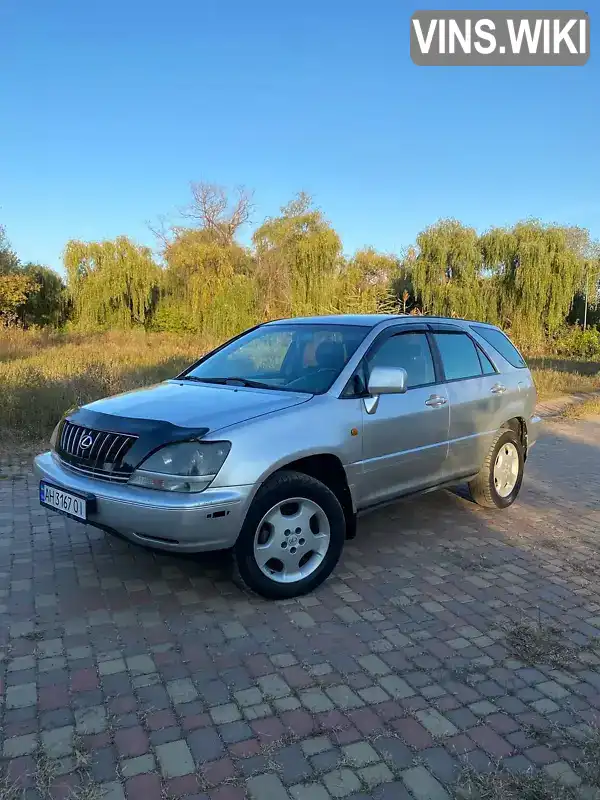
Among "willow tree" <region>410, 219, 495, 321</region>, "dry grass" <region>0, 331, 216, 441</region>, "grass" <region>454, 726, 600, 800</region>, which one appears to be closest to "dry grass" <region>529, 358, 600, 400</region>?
"willow tree" <region>410, 219, 495, 321</region>

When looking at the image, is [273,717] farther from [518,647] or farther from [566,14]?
[566,14]

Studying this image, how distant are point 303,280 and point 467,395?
21222 millimetres

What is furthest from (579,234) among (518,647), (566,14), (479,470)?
(518,647)

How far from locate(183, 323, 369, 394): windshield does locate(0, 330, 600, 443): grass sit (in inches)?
167

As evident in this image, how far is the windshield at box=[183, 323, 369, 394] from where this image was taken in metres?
4.30

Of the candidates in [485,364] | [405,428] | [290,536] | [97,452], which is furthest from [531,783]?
[485,364]

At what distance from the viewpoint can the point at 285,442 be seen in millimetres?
3625

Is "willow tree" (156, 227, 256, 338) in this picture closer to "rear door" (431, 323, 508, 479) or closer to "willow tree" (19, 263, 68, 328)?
"willow tree" (19, 263, 68, 328)

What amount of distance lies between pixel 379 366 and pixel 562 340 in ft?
85.7

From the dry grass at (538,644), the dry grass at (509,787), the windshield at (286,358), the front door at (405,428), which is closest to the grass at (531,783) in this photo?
the dry grass at (509,787)

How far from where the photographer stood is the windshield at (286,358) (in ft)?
14.1

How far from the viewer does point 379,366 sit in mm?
4305

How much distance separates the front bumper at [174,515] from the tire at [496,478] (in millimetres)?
2837
